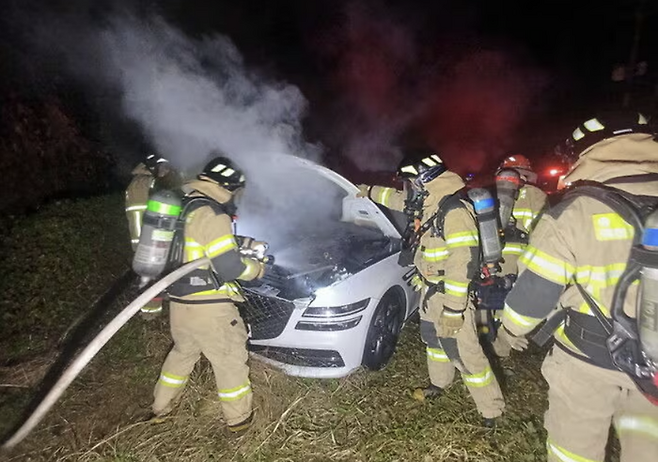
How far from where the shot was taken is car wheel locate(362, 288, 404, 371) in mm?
4148

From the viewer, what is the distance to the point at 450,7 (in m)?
17.3

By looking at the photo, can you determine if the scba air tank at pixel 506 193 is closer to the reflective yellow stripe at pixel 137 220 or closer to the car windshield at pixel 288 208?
the car windshield at pixel 288 208

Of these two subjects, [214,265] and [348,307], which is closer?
[214,265]

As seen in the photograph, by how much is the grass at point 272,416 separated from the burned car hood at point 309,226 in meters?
0.95

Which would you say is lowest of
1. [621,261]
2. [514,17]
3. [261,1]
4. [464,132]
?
[621,261]

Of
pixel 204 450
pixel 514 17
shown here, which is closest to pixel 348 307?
pixel 204 450

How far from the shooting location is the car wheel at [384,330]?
4.15m

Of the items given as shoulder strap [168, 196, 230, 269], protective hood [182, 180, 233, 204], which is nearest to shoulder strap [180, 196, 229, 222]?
shoulder strap [168, 196, 230, 269]

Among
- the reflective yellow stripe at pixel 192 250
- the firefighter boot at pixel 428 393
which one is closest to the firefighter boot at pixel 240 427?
the reflective yellow stripe at pixel 192 250

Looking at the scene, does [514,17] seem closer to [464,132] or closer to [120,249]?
[464,132]

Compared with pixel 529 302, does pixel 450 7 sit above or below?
above

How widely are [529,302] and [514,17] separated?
25758 mm

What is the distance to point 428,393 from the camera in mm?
4051

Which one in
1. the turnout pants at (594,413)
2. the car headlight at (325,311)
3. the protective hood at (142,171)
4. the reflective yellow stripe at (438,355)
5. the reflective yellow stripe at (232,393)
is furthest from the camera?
the protective hood at (142,171)
